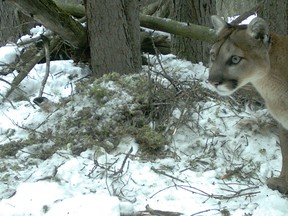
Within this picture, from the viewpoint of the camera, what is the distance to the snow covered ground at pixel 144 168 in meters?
4.20

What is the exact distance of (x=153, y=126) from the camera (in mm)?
5609

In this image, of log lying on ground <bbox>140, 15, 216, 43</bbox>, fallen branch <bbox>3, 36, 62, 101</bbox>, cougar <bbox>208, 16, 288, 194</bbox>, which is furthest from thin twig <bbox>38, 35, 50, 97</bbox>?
cougar <bbox>208, 16, 288, 194</bbox>

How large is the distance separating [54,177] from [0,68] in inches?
123

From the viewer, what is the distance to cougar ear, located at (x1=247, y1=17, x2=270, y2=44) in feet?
14.1

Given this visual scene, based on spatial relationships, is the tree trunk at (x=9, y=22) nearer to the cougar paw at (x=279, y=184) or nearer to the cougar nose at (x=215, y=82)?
the cougar nose at (x=215, y=82)

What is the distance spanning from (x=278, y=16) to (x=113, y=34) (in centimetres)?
213

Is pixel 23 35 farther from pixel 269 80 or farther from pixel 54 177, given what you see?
pixel 269 80

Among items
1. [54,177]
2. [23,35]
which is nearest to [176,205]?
[54,177]

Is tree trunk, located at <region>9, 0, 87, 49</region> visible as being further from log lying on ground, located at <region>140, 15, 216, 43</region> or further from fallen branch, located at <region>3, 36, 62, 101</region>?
log lying on ground, located at <region>140, 15, 216, 43</region>

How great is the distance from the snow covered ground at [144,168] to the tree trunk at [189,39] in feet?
3.39

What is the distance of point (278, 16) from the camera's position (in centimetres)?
664

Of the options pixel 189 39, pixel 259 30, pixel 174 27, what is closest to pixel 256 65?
pixel 259 30

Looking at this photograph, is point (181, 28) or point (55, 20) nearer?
point (55, 20)

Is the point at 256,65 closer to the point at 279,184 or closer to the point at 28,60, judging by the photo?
the point at 279,184
